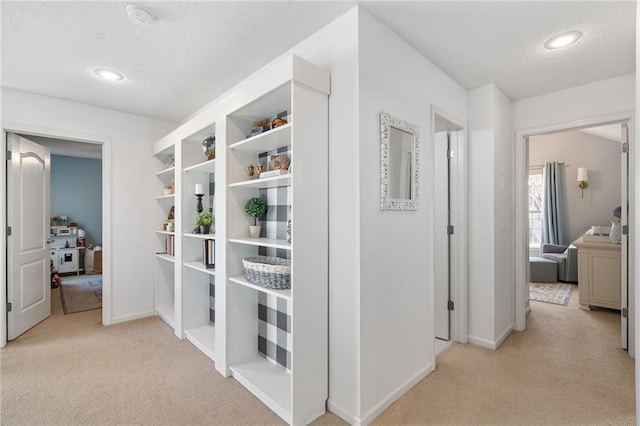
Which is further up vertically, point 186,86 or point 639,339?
point 186,86

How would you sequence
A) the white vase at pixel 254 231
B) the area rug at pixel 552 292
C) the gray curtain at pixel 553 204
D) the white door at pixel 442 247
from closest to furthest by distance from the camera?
the white vase at pixel 254 231 → the white door at pixel 442 247 → the area rug at pixel 552 292 → the gray curtain at pixel 553 204

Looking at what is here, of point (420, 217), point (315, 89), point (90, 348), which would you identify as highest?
point (315, 89)

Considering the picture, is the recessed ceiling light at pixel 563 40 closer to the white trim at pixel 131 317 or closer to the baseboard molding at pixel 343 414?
the baseboard molding at pixel 343 414

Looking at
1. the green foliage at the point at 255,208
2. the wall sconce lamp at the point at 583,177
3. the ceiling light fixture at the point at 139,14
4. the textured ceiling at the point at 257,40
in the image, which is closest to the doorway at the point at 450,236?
the textured ceiling at the point at 257,40

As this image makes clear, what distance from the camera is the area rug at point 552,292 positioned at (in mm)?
4445

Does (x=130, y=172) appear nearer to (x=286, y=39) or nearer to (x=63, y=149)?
(x=286, y=39)

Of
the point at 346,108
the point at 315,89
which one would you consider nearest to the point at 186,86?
the point at 315,89

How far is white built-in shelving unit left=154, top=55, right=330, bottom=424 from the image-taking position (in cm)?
186

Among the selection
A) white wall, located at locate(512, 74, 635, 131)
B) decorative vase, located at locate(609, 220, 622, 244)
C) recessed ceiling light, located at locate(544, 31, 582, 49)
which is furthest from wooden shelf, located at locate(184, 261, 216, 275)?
decorative vase, located at locate(609, 220, 622, 244)

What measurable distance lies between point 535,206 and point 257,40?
6685 mm

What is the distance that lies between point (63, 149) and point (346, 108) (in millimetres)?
6152

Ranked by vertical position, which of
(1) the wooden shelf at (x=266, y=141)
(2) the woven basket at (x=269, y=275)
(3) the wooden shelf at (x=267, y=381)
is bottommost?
(3) the wooden shelf at (x=267, y=381)

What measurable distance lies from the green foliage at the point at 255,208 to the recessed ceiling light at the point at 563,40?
231 cm

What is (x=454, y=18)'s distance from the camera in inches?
76.8
